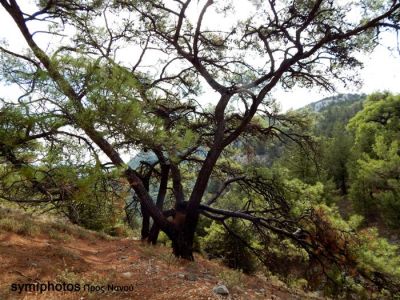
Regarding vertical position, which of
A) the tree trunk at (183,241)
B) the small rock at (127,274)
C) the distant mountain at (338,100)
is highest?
the distant mountain at (338,100)

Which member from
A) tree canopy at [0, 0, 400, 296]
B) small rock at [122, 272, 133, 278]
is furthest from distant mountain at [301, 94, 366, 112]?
small rock at [122, 272, 133, 278]

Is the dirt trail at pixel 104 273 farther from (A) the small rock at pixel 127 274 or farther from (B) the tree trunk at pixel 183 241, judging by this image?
(B) the tree trunk at pixel 183 241

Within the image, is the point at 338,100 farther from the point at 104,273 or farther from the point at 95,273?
the point at 95,273

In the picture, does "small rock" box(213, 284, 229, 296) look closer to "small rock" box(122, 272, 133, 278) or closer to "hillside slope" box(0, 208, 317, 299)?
"hillside slope" box(0, 208, 317, 299)

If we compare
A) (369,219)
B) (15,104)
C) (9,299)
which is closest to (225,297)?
(9,299)

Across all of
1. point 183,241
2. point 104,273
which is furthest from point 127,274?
point 183,241

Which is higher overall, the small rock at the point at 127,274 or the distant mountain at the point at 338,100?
the distant mountain at the point at 338,100

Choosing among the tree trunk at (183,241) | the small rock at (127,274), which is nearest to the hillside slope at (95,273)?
the small rock at (127,274)

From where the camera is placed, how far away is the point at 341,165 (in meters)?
35.0

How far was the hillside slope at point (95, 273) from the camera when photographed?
18.0 feet

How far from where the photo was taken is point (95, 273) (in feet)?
21.0

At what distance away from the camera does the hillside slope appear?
5484 mm

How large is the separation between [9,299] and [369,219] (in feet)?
97.0

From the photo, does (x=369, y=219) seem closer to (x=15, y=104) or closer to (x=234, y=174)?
(x=234, y=174)
